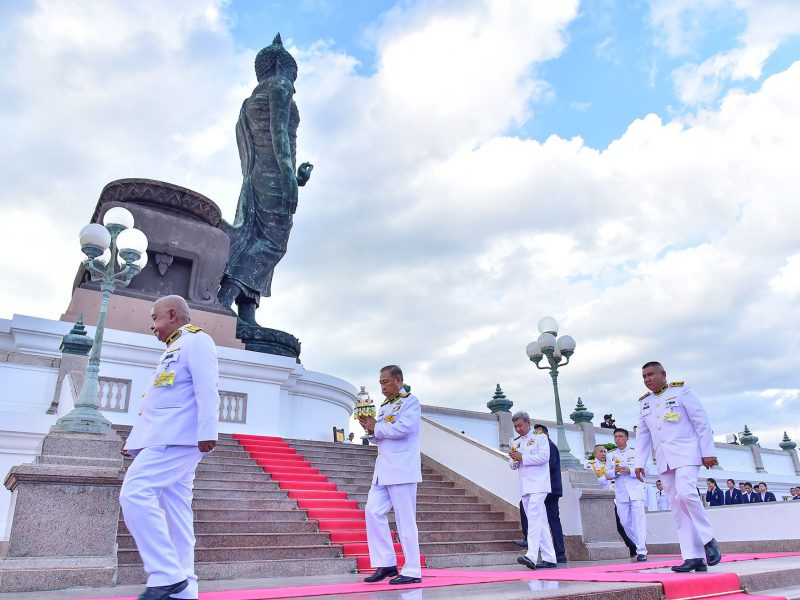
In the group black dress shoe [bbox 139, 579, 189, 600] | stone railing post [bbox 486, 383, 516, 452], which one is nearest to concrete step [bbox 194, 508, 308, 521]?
black dress shoe [bbox 139, 579, 189, 600]

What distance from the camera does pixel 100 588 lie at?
15.8ft

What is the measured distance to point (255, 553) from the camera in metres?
6.11

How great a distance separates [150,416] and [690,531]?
163 inches

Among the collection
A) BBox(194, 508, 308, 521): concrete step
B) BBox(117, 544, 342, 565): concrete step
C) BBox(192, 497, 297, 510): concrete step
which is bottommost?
BBox(117, 544, 342, 565): concrete step

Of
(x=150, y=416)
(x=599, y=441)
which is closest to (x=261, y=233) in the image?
(x=599, y=441)

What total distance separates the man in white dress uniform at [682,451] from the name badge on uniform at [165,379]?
392cm

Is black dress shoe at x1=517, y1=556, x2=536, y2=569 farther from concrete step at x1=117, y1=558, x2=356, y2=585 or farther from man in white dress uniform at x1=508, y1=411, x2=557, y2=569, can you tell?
concrete step at x1=117, y1=558, x2=356, y2=585

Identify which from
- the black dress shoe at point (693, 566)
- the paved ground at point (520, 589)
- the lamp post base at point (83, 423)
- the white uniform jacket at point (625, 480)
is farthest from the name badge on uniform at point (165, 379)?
the white uniform jacket at point (625, 480)

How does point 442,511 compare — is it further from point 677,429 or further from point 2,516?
point 2,516

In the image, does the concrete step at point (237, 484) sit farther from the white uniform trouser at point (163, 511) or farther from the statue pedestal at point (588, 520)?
the white uniform trouser at point (163, 511)

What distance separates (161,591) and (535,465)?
16.0 ft

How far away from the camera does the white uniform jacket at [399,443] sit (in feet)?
16.0

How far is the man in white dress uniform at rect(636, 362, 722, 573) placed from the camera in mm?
4934

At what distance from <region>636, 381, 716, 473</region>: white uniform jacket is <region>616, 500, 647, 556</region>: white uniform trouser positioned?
12.1ft
